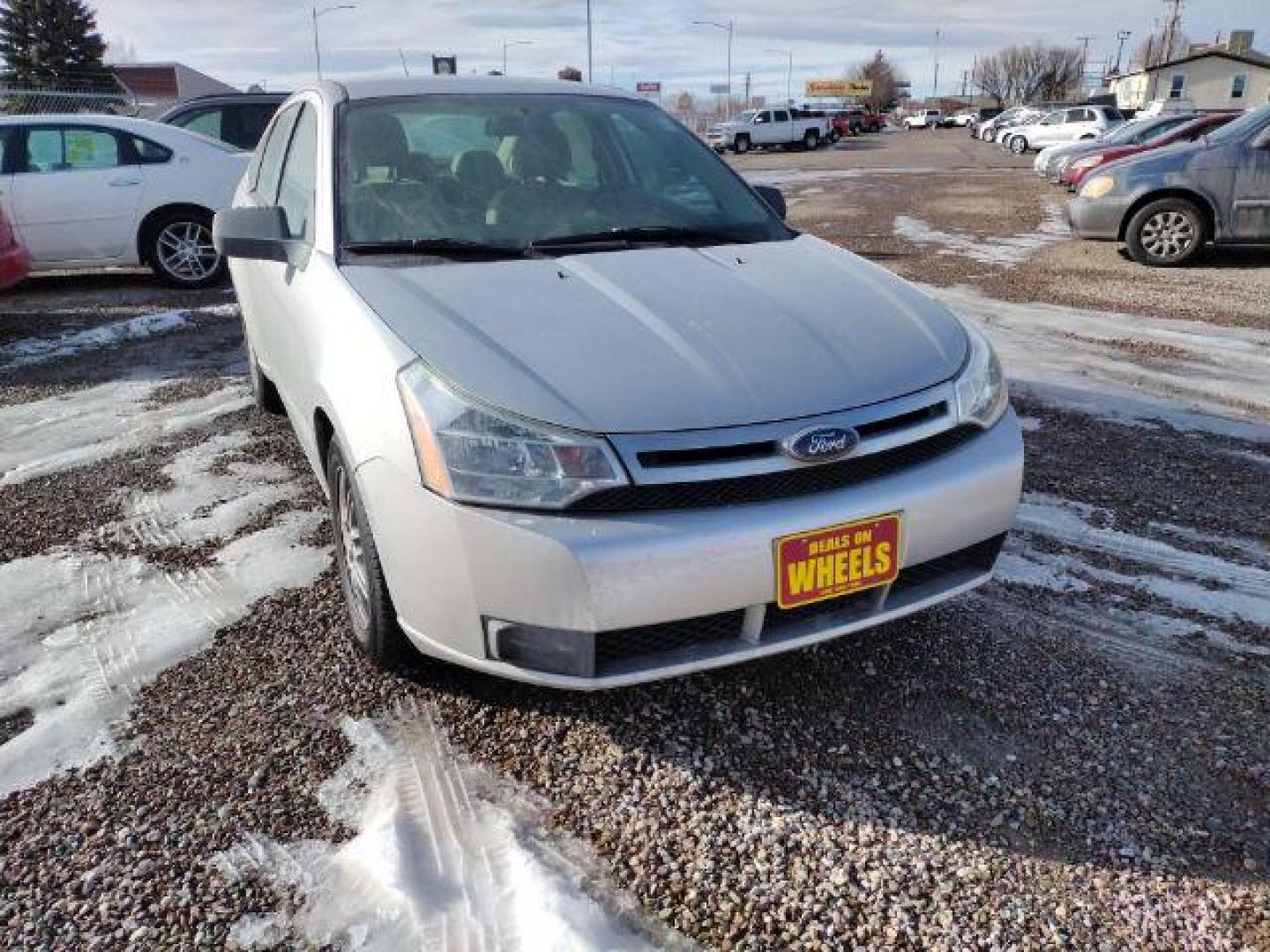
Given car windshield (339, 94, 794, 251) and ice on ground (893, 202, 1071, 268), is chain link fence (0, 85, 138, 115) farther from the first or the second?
car windshield (339, 94, 794, 251)

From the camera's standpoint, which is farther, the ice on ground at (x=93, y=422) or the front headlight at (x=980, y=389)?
the ice on ground at (x=93, y=422)

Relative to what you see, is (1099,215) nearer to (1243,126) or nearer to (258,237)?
(1243,126)

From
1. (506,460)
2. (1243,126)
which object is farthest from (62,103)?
(506,460)

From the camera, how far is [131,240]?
8.27 m

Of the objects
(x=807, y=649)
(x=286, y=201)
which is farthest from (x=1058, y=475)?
(x=286, y=201)

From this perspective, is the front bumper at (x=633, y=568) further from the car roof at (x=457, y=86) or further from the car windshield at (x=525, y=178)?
the car roof at (x=457, y=86)

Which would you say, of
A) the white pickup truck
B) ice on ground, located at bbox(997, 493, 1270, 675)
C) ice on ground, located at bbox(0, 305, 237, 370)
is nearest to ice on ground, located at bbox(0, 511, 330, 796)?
ice on ground, located at bbox(997, 493, 1270, 675)

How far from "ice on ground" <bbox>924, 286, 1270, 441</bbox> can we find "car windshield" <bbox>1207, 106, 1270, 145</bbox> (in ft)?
9.64

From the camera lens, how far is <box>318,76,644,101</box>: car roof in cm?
342

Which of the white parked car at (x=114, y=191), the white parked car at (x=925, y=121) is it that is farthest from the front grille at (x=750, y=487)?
the white parked car at (x=925, y=121)

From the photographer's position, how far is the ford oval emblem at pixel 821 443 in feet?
7.01

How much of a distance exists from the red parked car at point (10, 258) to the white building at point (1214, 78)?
7429 centimetres

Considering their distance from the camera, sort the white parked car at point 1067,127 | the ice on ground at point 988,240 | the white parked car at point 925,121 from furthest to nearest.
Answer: the white parked car at point 925,121 < the white parked car at point 1067,127 < the ice on ground at point 988,240

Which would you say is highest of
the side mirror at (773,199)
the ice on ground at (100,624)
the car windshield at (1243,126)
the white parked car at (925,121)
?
the white parked car at (925,121)
